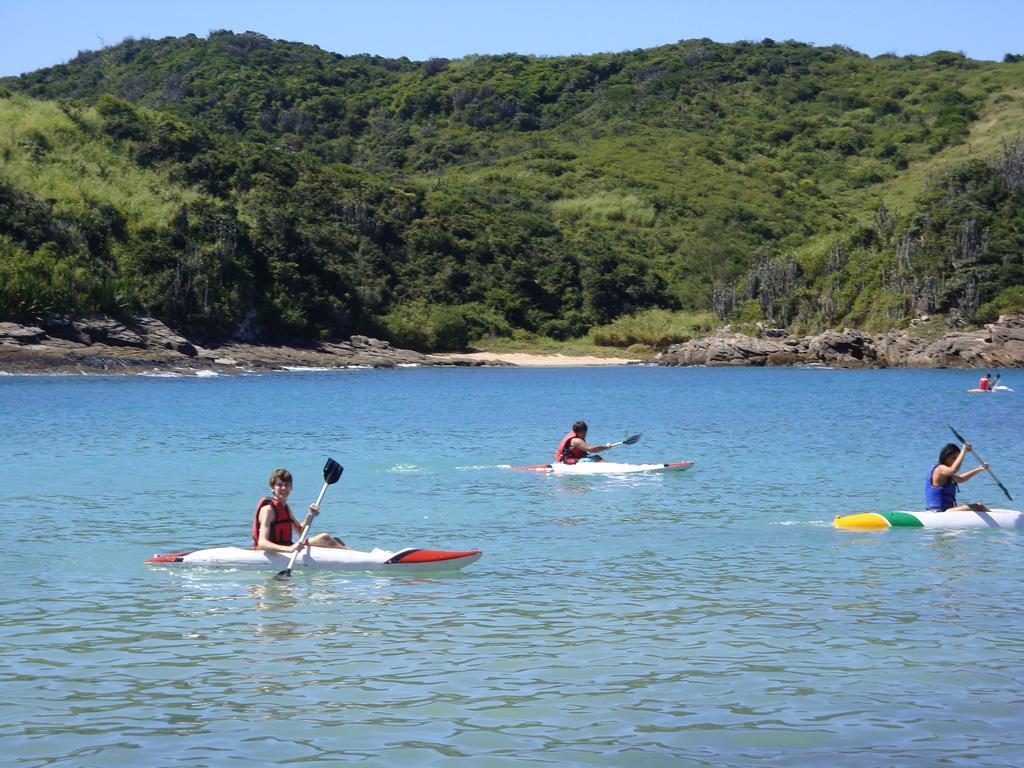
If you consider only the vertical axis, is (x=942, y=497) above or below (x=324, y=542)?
above

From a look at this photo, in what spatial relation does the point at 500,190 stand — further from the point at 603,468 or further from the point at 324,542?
A: the point at 324,542

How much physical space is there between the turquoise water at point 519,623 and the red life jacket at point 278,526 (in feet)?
2.09

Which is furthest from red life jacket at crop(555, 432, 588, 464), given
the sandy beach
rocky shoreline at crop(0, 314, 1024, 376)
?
the sandy beach

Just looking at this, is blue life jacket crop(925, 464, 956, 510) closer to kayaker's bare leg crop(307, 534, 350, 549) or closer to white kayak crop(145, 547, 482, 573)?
white kayak crop(145, 547, 482, 573)

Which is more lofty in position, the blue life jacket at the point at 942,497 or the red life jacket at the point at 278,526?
the blue life jacket at the point at 942,497

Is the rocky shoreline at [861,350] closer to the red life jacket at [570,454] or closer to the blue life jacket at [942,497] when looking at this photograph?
the red life jacket at [570,454]

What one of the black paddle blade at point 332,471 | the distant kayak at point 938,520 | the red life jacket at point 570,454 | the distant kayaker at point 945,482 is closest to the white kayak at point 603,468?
the red life jacket at point 570,454

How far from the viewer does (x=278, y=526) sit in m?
14.8

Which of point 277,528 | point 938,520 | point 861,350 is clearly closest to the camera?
point 277,528

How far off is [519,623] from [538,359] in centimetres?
8836

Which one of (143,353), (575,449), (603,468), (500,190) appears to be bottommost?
(603,468)

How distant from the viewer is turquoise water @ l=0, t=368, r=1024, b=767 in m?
8.51

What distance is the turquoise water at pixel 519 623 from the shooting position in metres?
A: 8.51

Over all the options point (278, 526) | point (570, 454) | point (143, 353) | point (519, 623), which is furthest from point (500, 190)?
point (519, 623)
